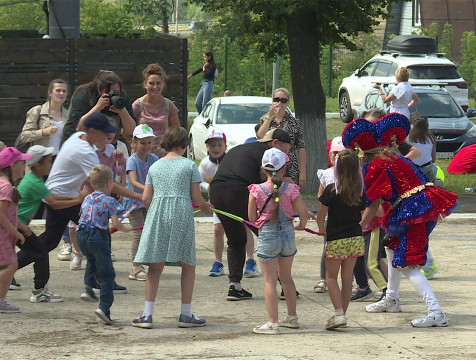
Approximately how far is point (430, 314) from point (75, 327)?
9.43 feet

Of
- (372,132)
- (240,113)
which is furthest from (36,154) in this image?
(240,113)

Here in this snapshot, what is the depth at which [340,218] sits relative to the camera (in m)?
8.83

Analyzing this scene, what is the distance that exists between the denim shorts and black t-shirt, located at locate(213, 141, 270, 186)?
1.11m

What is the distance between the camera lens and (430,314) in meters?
8.87

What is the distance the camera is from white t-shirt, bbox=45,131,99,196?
31.9 feet

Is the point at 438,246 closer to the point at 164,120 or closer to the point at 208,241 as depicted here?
the point at 208,241


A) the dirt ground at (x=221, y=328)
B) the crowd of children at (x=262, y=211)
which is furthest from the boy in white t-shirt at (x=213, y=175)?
the crowd of children at (x=262, y=211)

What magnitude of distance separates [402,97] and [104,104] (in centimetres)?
811

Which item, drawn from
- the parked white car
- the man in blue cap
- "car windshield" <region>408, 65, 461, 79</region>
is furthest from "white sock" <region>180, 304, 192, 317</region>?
"car windshield" <region>408, 65, 461, 79</region>

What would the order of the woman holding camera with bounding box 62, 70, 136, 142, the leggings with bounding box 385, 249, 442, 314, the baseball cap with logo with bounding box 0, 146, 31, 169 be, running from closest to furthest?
1. the leggings with bounding box 385, 249, 442, 314
2. the baseball cap with logo with bounding box 0, 146, 31, 169
3. the woman holding camera with bounding box 62, 70, 136, 142

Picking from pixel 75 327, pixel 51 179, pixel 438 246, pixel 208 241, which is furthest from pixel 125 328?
pixel 438 246

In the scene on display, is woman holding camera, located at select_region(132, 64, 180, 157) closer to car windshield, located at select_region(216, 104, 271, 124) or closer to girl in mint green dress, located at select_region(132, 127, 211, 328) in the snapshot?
girl in mint green dress, located at select_region(132, 127, 211, 328)

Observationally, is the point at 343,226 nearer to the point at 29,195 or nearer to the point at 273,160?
the point at 273,160

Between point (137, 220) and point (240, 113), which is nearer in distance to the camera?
point (137, 220)
